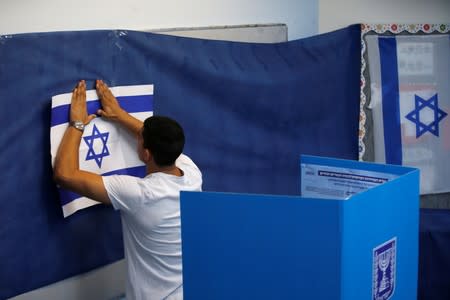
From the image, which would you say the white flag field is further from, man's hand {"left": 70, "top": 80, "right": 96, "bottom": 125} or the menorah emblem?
the menorah emblem

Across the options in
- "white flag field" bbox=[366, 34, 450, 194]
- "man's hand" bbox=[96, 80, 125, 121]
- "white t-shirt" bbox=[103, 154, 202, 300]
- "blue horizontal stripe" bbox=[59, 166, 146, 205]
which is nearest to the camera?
"white t-shirt" bbox=[103, 154, 202, 300]

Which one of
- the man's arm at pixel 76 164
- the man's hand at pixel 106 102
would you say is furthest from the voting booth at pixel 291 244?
the man's hand at pixel 106 102

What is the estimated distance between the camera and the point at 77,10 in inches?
126

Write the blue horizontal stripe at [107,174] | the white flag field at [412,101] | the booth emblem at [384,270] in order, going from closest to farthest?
the booth emblem at [384,270] → the blue horizontal stripe at [107,174] → the white flag field at [412,101]

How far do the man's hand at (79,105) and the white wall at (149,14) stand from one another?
0.35 meters

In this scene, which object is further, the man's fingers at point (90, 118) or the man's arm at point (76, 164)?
the man's fingers at point (90, 118)

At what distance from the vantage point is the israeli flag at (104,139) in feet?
9.27

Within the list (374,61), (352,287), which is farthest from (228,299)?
(374,61)

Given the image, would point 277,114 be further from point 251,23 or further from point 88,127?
point 88,127

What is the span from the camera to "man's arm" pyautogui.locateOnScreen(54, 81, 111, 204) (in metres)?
2.67

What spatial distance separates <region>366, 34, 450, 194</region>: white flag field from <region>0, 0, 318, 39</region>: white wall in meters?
0.49

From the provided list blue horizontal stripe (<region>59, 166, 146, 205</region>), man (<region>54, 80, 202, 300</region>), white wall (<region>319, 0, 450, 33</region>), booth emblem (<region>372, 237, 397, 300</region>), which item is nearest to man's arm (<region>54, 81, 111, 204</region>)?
man (<region>54, 80, 202, 300</region>)

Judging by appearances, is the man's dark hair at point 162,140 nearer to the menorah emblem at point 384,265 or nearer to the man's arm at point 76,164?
the man's arm at point 76,164

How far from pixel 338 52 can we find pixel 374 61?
0.30 meters
